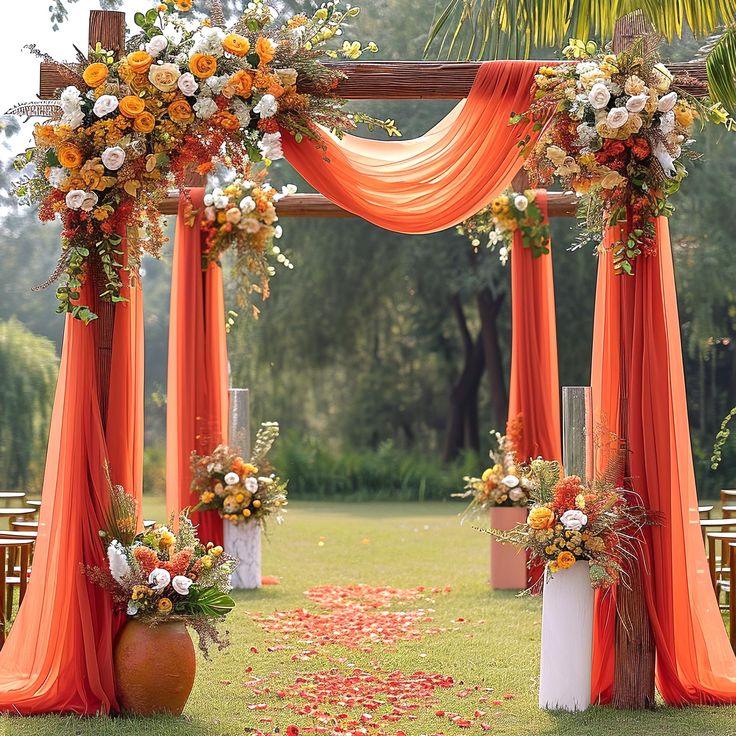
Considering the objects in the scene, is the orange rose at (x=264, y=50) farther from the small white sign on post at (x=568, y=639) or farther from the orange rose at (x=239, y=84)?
the small white sign on post at (x=568, y=639)

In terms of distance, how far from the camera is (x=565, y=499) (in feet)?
18.1

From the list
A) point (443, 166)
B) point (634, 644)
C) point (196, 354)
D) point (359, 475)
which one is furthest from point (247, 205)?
point (359, 475)

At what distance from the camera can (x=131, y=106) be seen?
526 cm

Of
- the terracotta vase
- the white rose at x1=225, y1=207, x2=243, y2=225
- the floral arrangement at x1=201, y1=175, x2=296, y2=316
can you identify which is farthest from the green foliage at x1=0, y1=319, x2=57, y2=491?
the terracotta vase

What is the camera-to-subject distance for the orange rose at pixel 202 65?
5.30 meters

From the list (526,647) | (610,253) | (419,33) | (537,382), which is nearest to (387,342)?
(419,33)

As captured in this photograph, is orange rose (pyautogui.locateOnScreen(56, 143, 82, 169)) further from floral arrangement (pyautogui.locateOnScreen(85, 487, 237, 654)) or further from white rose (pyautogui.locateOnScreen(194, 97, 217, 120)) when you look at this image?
floral arrangement (pyautogui.locateOnScreen(85, 487, 237, 654))

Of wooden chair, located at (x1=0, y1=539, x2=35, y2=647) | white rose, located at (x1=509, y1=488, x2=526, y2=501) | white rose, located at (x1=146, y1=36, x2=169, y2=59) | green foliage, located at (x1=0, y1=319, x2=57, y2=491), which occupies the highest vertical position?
white rose, located at (x1=146, y1=36, x2=169, y2=59)

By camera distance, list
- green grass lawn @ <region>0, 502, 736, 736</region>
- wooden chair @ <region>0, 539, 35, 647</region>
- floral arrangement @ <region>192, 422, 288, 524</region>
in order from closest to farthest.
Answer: green grass lawn @ <region>0, 502, 736, 736</region>, wooden chair @ <region>0, 539, 35, 647</region>, floral arrangement @ <region>192, 422, 288, 524</region>

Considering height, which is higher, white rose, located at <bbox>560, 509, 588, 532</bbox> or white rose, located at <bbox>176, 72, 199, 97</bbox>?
white rose, located at <bbox>176, 72, 199, 97</bbox>

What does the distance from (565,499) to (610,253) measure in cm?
126

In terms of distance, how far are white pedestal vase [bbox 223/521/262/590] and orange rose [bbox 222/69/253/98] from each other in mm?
4544

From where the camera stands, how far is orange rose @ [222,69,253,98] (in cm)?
529

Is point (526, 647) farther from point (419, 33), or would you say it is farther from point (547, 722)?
point (419, 33)
